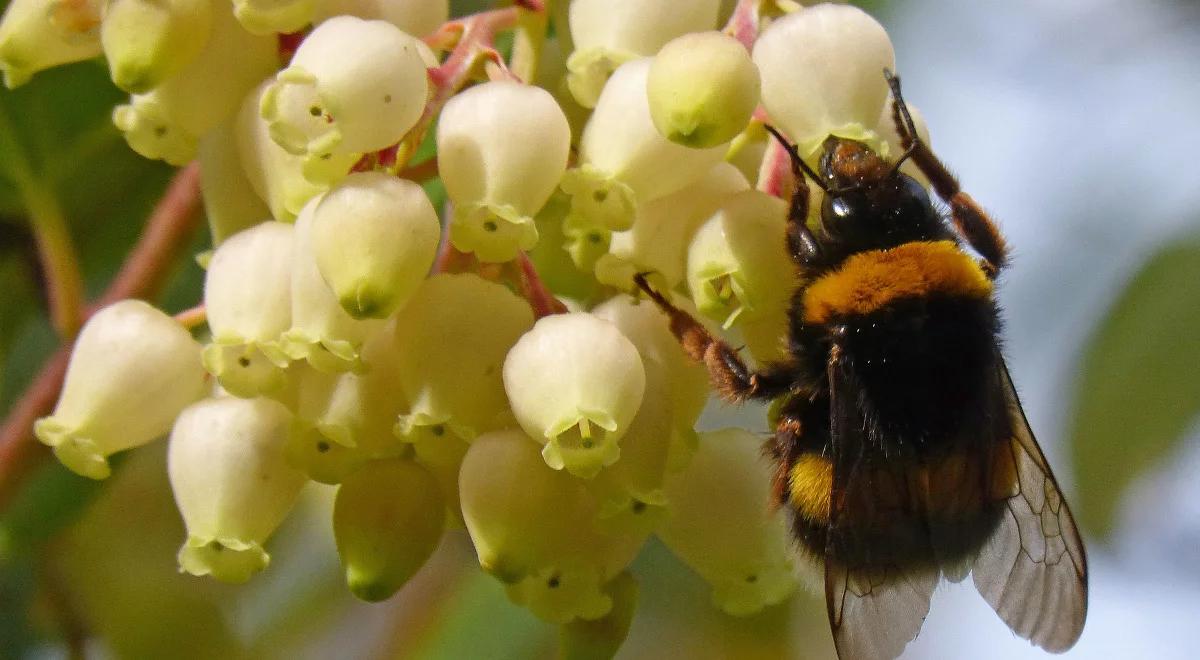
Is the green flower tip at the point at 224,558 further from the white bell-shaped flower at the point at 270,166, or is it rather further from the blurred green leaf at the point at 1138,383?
the blurred green leaf at the point at 1138,383

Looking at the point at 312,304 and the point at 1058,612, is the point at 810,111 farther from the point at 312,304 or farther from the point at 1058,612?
the point at 1058,612

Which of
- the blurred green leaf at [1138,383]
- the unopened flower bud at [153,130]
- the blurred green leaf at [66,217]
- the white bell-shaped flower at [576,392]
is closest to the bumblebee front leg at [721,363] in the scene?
the white bell-shaped flower at [576,392]

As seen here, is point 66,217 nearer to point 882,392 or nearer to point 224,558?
point 224,558

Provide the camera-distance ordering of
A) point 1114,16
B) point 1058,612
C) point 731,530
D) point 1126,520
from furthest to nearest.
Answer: point 1114,16, point 1126,520, point 1058,612, point 731,530

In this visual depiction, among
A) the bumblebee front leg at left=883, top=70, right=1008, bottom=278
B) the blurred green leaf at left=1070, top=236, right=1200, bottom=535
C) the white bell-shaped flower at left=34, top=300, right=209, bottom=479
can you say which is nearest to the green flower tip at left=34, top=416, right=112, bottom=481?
the white bell-shaped flower at left=34, top=300, right=209, bottom=479

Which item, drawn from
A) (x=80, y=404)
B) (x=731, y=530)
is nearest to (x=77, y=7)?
(x=80, y=404)

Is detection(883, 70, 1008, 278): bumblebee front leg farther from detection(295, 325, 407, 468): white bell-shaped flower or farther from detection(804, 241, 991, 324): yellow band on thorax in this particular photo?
detection(295, 325, 407, 468): white bell-shaped flower
